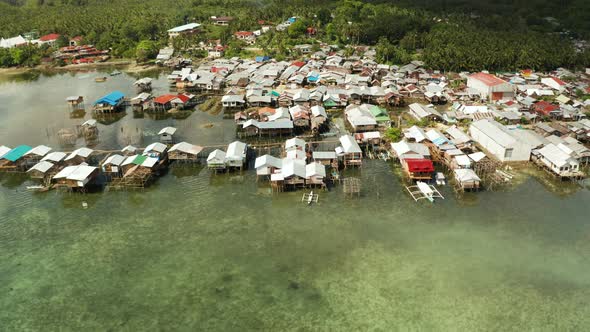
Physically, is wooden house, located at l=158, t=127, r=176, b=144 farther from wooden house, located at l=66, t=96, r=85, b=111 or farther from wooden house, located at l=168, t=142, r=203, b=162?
wooden house, located at l=66, t=96, r=85, b=111

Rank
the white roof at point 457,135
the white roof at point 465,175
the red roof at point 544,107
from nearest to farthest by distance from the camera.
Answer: the white roof at point 465,175 < the white roof at point 457,135 < the red roof at point 544,107

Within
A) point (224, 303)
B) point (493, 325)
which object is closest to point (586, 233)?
point (493, 325)

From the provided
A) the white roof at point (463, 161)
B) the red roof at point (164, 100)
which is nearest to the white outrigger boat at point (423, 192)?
the white roof at point (463, 161)

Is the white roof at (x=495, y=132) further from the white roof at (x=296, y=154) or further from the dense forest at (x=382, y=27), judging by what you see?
the dense forest at (x=382, y=27)

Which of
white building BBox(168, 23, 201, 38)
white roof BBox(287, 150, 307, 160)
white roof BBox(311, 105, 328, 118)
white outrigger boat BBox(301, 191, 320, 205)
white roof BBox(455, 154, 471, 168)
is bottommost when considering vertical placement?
white outrigger boat BBox(301, 191, 320, 205)

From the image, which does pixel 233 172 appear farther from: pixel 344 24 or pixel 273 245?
pixel 344 24

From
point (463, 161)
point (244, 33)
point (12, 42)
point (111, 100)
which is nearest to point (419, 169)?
point (463, 161)

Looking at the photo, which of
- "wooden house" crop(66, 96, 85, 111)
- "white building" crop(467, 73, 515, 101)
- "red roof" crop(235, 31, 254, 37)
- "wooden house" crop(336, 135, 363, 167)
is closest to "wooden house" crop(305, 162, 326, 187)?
"wooden house" crop(336, 135, 363, 167)
